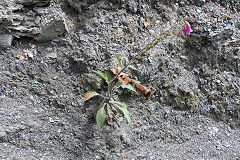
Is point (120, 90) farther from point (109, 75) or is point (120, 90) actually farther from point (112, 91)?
point (109, 75)

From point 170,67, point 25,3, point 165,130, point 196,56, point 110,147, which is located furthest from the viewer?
point 196,56

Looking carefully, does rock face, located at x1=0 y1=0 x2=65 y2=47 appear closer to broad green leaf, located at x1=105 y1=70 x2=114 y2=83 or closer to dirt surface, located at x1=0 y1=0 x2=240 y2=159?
dirt surface, located at x1=0 y1=0 x2=240 y2=159

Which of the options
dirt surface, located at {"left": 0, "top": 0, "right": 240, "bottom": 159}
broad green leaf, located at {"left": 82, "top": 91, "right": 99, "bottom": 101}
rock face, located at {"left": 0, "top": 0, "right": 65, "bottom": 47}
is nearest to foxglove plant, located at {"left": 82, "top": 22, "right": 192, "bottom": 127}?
broad green leaf, located at {"left": 82, "top": 91, "right": 99, "bottom": 101}

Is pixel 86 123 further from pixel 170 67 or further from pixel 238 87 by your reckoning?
pixel 238 87

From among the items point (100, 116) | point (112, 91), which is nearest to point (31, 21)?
point (112, 91)

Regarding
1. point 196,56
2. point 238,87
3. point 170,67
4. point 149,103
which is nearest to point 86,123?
point 149,103
